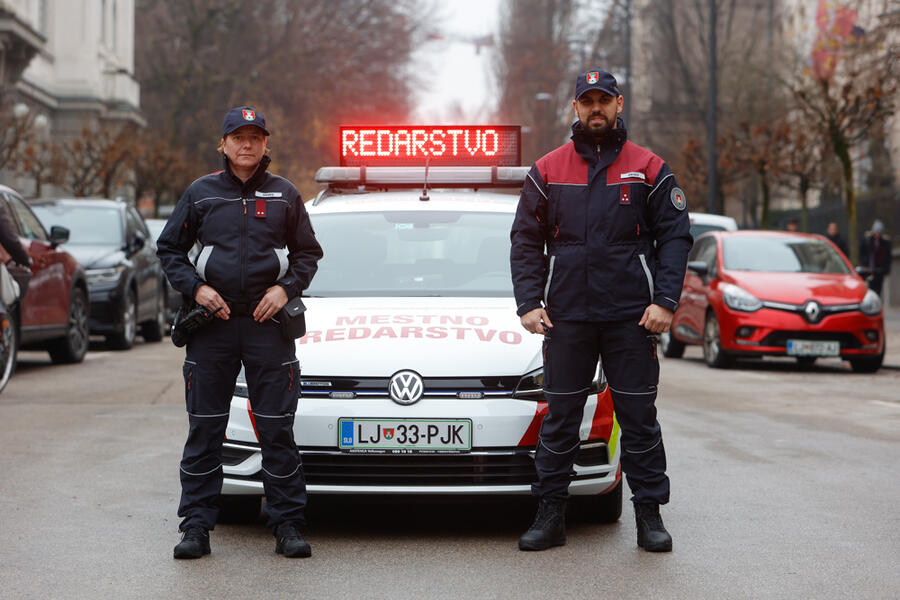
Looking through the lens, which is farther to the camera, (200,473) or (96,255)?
(96,255)

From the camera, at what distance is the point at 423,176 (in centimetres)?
831

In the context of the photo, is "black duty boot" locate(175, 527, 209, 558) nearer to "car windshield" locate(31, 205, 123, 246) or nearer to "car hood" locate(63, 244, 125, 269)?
"car hood" locate(63, 244, 125, 269)

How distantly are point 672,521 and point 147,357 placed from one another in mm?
11270

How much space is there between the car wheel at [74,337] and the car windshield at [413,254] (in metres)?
8.13

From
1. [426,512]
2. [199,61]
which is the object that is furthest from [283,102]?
[426,512]

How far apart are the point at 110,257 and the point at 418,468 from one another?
12.4 m

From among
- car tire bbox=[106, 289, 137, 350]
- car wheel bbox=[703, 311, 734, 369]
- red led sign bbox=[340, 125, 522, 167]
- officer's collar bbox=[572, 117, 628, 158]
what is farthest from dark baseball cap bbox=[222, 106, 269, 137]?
car tire bbox=[106, 289, 137, 350]

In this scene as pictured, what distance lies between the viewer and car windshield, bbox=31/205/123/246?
1817 cm

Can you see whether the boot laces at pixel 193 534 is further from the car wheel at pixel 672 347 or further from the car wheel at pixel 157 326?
the car wheel at pixel 157 326

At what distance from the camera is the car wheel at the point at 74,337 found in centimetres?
1523

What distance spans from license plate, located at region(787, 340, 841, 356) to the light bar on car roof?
8039 millimetres

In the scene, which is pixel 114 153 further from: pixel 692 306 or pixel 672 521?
pixel 672 521

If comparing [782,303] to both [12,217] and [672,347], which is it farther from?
[12,217]

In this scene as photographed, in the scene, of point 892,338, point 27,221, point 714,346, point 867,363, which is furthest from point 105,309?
point 892,338
